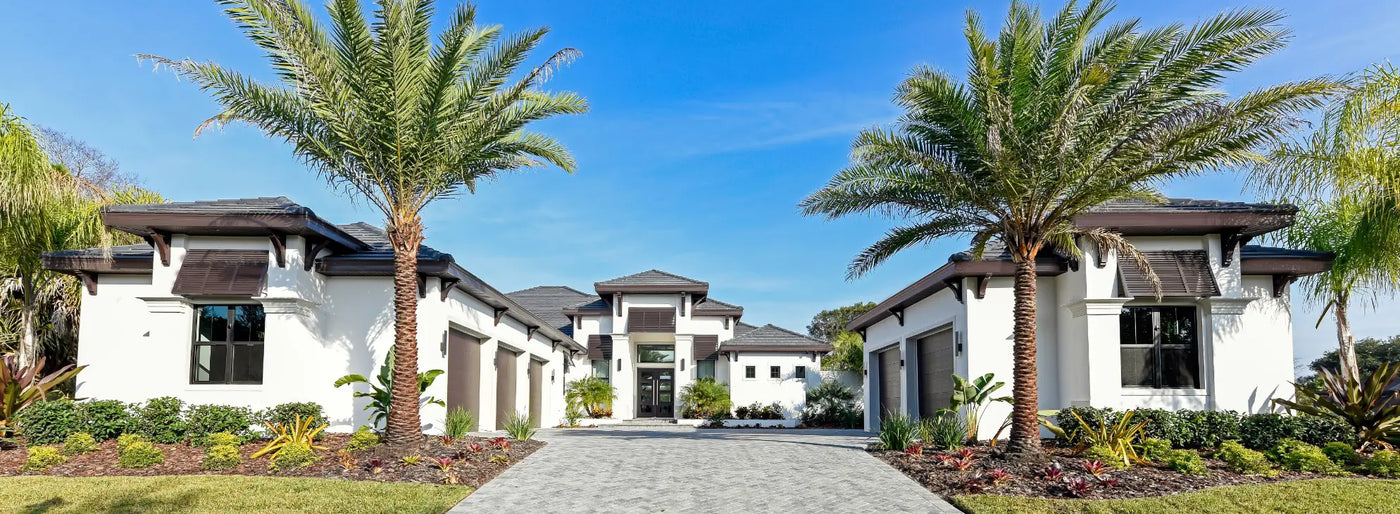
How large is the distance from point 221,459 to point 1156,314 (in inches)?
577

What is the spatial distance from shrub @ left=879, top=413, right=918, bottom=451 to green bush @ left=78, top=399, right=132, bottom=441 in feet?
38.4

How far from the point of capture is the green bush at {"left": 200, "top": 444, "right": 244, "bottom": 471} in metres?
12.0

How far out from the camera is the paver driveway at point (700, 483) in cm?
1034

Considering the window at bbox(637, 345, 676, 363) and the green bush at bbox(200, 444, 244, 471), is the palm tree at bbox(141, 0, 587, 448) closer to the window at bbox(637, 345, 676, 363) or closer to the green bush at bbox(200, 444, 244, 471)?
the green bush at bbox(200, 444, 244, 471)

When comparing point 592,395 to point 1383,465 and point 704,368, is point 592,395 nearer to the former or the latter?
point 704,368

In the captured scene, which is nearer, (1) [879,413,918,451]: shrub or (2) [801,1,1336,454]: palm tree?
(2) [801,1,1336,454]: palm tree

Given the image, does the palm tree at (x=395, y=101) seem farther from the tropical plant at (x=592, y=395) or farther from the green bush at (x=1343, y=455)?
the tropical plant at (x=592, y=395)

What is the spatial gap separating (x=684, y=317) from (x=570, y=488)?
22.4 meters

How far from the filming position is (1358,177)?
1488 centimetres

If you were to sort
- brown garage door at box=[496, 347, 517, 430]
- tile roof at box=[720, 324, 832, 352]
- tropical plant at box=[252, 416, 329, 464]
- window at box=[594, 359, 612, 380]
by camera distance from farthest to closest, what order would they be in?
window at box=[594, 359, 612, 380], tile roof at box=[720, 324, 832, 352], brown garage door at box=[496, 347, 517, 430], tropical plant at box=[252, 416, 329, 464]

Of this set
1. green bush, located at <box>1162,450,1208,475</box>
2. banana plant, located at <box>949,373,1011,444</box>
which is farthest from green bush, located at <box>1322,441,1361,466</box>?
banana plant, located at <box>949,373,1011,444</box>

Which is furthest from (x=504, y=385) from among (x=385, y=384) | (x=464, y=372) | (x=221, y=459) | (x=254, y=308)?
(x=221, y=459)

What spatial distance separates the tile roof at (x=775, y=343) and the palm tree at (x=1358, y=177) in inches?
687

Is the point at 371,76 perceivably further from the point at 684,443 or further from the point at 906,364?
the point at 906,364
